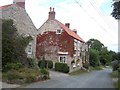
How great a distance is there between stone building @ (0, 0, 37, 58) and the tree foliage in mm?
4501

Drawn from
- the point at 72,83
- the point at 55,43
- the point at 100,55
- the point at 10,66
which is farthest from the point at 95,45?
the point at 72,83

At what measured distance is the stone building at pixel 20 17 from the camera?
124 feet

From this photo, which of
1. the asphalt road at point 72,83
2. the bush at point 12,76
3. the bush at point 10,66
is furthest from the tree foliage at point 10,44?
the asphalt road at point 72,83

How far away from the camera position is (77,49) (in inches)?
2379

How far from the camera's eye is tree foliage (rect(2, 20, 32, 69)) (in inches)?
1226

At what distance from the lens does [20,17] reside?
39938mm

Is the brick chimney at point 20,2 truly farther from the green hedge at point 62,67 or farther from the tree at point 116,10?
the tree at point 116,10

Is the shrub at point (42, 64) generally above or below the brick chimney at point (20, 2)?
below

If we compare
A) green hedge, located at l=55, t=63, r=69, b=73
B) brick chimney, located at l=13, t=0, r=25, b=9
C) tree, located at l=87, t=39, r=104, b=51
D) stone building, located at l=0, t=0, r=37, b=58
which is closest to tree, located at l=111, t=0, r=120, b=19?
stone building, located at l=0, t=0, r=37, b=58

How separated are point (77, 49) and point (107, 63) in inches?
3047

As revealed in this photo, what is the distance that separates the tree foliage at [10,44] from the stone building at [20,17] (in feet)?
14.8

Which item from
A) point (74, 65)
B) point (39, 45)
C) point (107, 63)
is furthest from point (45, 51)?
point (107, 63)

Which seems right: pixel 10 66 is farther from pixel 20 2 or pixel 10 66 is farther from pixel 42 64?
pixel 42 64

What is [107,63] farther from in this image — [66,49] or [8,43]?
[8,43]
